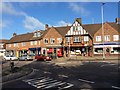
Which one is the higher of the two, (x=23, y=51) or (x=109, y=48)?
(x=109, y=48)

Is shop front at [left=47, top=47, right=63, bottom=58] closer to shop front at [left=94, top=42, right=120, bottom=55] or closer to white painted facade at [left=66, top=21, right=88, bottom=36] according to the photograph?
white painted facade at [left=66, top=21, right=88, bottom=36]

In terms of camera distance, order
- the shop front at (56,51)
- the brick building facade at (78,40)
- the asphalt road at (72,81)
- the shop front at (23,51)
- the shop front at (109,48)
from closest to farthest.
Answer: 1. the asphalt road at (72,81)
2. the shop front at (109,48)
3. the brick building facade at (78,40)
4. the shop front at (56,51)
5. the shop front at (23,51)

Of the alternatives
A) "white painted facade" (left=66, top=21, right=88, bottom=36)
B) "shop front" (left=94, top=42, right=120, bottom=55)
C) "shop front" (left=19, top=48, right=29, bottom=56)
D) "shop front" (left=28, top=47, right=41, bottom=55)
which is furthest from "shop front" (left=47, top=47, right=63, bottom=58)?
"shop front" (left=19, top=48, right=29, bottom=56)

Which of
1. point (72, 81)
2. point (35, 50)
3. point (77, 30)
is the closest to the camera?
point (72, 81)

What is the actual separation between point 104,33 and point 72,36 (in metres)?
8.82

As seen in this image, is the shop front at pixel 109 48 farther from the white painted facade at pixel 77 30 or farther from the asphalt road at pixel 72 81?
the asphalt road at pixel 72 81

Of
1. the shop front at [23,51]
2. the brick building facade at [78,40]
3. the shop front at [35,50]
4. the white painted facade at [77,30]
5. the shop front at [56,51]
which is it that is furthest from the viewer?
the shop front at [23,51]

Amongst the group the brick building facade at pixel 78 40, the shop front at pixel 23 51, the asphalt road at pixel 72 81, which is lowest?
the asphalt road at pixel 72 81

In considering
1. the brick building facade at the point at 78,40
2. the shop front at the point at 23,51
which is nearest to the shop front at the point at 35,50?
the brick building facade at the point at 78,40

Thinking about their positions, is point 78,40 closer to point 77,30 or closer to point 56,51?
point 77,30

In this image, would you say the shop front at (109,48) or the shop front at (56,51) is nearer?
the shop front at (109,48)

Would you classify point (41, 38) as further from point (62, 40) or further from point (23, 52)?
point (23, 52)

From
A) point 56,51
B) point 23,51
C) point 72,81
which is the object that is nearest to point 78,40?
point 56,51

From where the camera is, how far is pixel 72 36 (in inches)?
2117
